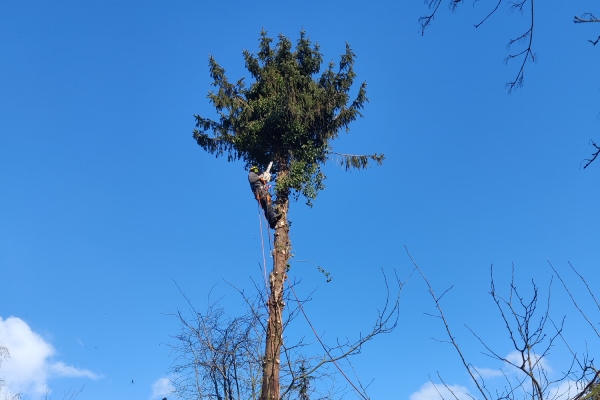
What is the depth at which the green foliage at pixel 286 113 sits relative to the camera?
9.60 m

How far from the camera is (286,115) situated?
9.50 m

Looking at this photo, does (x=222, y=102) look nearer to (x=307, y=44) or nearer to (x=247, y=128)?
(x=247, y=128)

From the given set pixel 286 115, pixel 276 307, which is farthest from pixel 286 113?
pixel 276 307

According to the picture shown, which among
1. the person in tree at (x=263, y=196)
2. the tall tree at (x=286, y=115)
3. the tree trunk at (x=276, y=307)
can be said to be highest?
the tall tree at (x=286, y=115)

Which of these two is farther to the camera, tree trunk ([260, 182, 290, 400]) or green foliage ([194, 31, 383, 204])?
green foliage ([194, 31, 383, 204])

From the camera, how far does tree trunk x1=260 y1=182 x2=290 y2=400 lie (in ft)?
19.4

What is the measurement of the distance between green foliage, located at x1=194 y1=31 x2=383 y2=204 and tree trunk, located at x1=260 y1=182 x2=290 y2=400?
2.52 feet

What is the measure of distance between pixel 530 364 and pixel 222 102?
8364 millimetres

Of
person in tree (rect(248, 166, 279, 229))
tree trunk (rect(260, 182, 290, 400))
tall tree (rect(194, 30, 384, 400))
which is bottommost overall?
tree trunk (rect(260, 182, 290, 400))

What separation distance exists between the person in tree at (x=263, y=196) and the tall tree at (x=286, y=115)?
8.9 inches

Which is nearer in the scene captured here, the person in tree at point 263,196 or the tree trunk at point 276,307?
the tree trunk at point 276,307

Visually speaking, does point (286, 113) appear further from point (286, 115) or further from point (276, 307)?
point (276, 307)

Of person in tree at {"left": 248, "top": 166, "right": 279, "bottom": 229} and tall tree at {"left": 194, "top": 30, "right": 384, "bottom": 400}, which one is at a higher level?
tall tree at {"left": 194, "top": 30, "right": 384, "bottom": 400}

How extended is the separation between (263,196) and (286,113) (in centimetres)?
165
